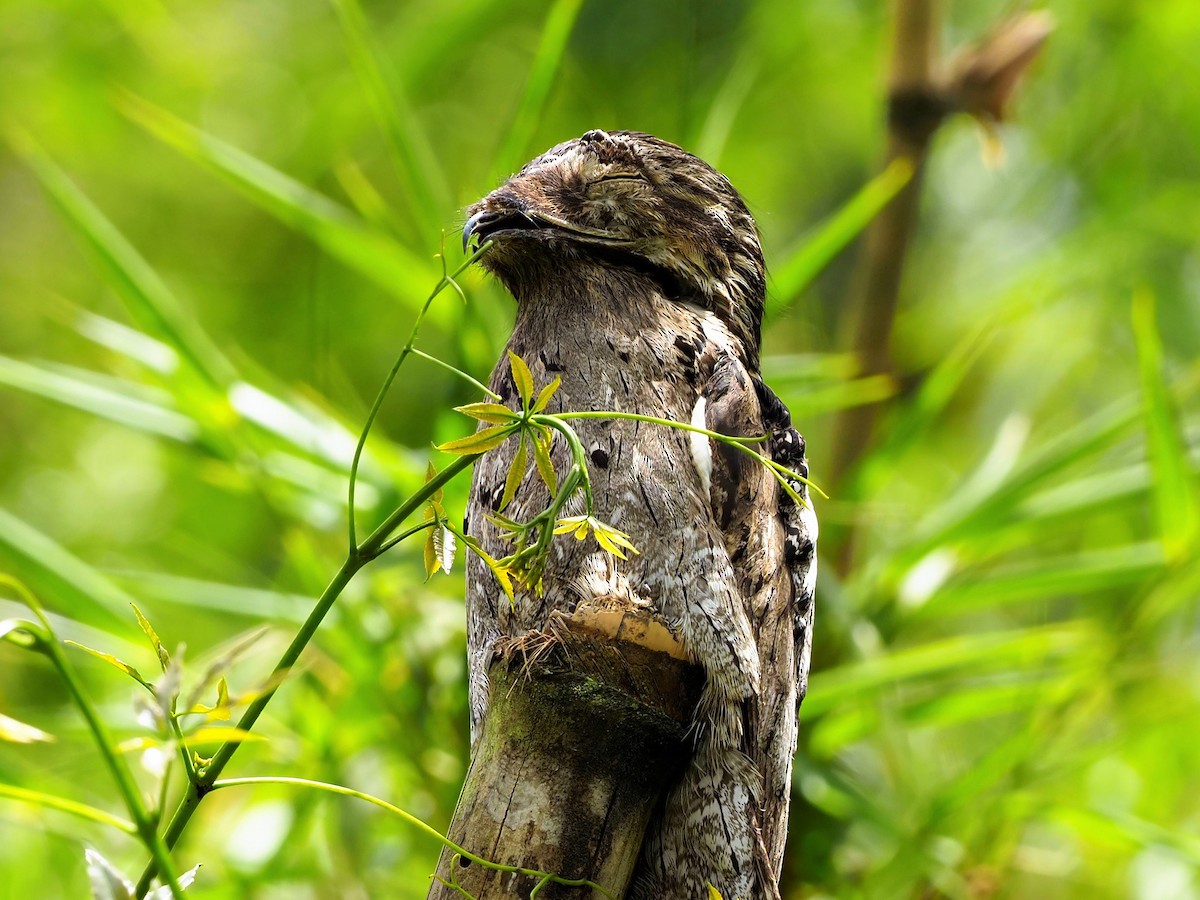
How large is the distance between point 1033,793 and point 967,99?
1.99 metres

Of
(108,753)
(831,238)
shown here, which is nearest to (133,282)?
(831,238)

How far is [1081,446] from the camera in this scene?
3.02 metres

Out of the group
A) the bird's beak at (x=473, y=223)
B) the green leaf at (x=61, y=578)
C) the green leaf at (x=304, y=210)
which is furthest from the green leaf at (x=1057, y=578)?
the green leaf at (x=61, y=578)

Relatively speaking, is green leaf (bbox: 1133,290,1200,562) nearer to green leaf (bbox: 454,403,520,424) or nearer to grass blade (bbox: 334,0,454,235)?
grass blade (bbox: 334,0,454,235)

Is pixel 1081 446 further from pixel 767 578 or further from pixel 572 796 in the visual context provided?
pixel 572 796

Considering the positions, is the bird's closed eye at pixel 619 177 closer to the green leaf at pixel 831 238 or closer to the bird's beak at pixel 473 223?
the bird's beak at pixel 473 223

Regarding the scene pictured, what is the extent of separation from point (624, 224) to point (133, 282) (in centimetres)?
155

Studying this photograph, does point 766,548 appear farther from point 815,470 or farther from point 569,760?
point 815,470

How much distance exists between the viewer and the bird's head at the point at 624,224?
1.77m

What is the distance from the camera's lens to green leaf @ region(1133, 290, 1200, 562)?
256 cm

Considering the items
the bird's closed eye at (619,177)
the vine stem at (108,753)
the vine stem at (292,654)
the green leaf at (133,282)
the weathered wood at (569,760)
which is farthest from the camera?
the green leaf at (133,282)

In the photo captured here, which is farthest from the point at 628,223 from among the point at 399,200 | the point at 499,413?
the point at 399,200

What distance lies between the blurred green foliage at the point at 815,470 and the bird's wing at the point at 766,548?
35.0 inches

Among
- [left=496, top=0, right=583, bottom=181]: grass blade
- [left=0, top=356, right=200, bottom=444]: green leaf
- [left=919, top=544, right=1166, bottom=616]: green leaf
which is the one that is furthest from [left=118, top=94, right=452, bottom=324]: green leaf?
[left=919, top=544, right=1166, bottom=616]: green leaf
